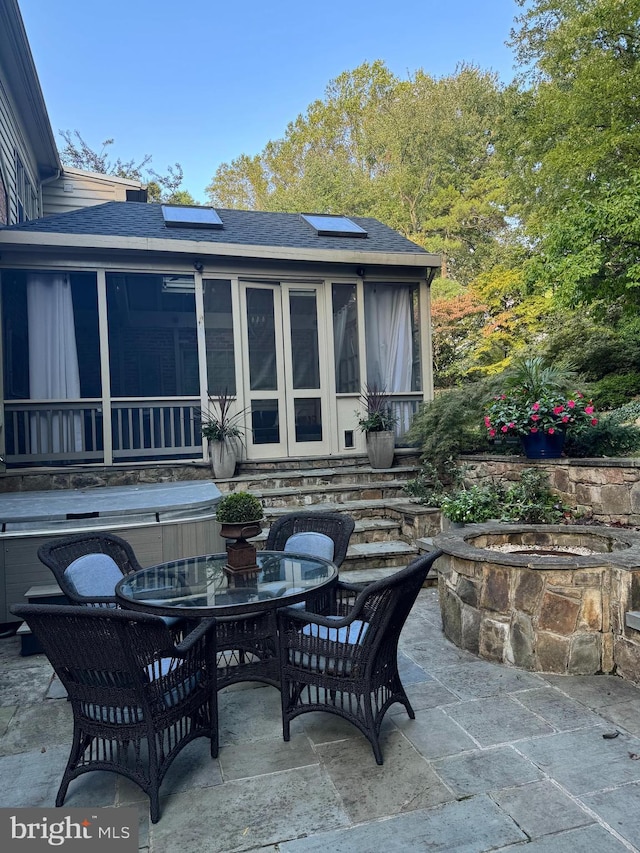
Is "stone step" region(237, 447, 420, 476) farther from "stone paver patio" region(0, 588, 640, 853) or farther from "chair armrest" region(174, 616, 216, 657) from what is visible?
"chair armrest" region(174, 616, 216, 657)

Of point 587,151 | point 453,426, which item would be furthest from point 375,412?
point 587,151

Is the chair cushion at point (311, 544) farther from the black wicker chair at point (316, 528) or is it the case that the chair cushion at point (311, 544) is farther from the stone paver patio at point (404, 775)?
the stone paver patio at point (404, 775)

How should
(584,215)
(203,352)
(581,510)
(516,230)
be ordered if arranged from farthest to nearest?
(516,230)
(584,215)
(203,352)
(581,510)

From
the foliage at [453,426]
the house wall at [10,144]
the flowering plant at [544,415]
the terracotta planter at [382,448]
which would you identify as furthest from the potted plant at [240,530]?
the house wall at [10,144]

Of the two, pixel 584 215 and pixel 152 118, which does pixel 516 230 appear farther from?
pixel 152 118

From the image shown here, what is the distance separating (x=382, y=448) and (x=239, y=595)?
4042 millimetres

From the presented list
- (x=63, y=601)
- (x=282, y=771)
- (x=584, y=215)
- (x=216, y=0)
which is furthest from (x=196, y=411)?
(x=216, y=0)

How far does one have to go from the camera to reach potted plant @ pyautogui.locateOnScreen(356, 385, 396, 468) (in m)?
6.26

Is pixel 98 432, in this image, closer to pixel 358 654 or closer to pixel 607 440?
pixel 358 654

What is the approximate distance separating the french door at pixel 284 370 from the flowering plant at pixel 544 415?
2.29 meters

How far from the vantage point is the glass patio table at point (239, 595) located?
7.43 ft

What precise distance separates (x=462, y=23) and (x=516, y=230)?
5.38 m

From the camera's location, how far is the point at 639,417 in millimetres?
6992

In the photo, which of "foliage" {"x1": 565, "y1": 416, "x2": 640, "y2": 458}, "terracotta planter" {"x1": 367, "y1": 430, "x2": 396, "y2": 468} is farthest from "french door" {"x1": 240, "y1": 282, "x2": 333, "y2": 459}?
"foliage" {"x1": 565, "y1": 416, "x2": 640, "y2": 458}
